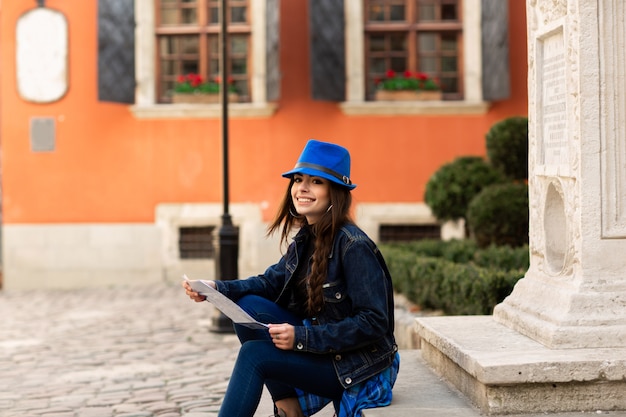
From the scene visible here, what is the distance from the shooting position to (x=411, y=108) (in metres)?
12.9

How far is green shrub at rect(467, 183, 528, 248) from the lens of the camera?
30.5ft

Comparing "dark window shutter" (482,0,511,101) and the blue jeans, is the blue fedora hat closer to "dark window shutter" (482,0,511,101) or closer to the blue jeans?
the blue jeans

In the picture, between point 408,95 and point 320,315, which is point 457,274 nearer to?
point 320,315

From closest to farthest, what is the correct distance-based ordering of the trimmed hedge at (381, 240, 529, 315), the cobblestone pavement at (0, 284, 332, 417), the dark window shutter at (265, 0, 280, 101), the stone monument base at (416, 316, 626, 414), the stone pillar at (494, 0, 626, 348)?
1. the stone monument base at (416, 316, 626, 414)
2. the stone pillar at (494, 0, 626, 348)
3. the cobblestone pavement at (0, 284, 332, 417)
4. the trimmed hedge at (381, 240, 529, 315)
5. the dark window shutter at (265, 0, 280, 101)

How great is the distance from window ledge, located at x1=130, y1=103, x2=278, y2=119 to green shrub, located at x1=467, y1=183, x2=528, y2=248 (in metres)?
4.22

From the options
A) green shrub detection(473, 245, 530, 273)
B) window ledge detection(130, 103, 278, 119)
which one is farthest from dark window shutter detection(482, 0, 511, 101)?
green shrub detection(473, 245, 530, 273)

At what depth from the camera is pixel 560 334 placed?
163 inches

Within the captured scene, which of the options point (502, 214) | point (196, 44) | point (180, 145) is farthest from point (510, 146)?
point (196, 44)

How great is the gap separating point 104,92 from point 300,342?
370 inches

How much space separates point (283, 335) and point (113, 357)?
4.06 meters

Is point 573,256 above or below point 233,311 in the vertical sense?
above

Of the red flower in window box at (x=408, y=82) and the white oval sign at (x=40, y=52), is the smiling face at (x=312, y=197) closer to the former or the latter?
the red flower in window box at (x=408, y=82)

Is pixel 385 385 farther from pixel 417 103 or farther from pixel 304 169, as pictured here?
pixel 417 103

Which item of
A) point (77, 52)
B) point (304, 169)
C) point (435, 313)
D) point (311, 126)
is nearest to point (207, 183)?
point (311, 126)
